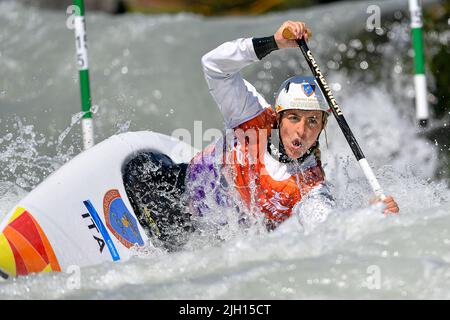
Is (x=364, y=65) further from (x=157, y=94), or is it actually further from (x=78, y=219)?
(x=78, y=219)

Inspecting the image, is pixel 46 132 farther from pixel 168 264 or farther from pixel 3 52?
pixel 168 264

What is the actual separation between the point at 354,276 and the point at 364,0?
7.44 m

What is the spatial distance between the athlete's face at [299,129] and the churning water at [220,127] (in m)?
0.32

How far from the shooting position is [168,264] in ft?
10.4

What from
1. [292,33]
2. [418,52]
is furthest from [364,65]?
[292,33]

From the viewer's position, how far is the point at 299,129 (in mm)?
3723

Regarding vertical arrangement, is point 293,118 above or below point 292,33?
below

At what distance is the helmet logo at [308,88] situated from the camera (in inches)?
148

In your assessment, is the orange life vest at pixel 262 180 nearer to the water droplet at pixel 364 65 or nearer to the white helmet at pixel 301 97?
the white helmet at pixel 301 97

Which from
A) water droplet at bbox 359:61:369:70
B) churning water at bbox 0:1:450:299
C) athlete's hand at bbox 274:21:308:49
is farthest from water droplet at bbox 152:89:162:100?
athlete's hand at bbox 274:21:308:49

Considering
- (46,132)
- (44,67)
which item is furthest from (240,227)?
(44,67)

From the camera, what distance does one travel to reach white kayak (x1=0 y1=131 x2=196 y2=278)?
131 inches

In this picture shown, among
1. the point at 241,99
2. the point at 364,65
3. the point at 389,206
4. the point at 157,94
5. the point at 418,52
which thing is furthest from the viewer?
the point at 157,94

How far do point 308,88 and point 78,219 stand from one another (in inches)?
45.8
